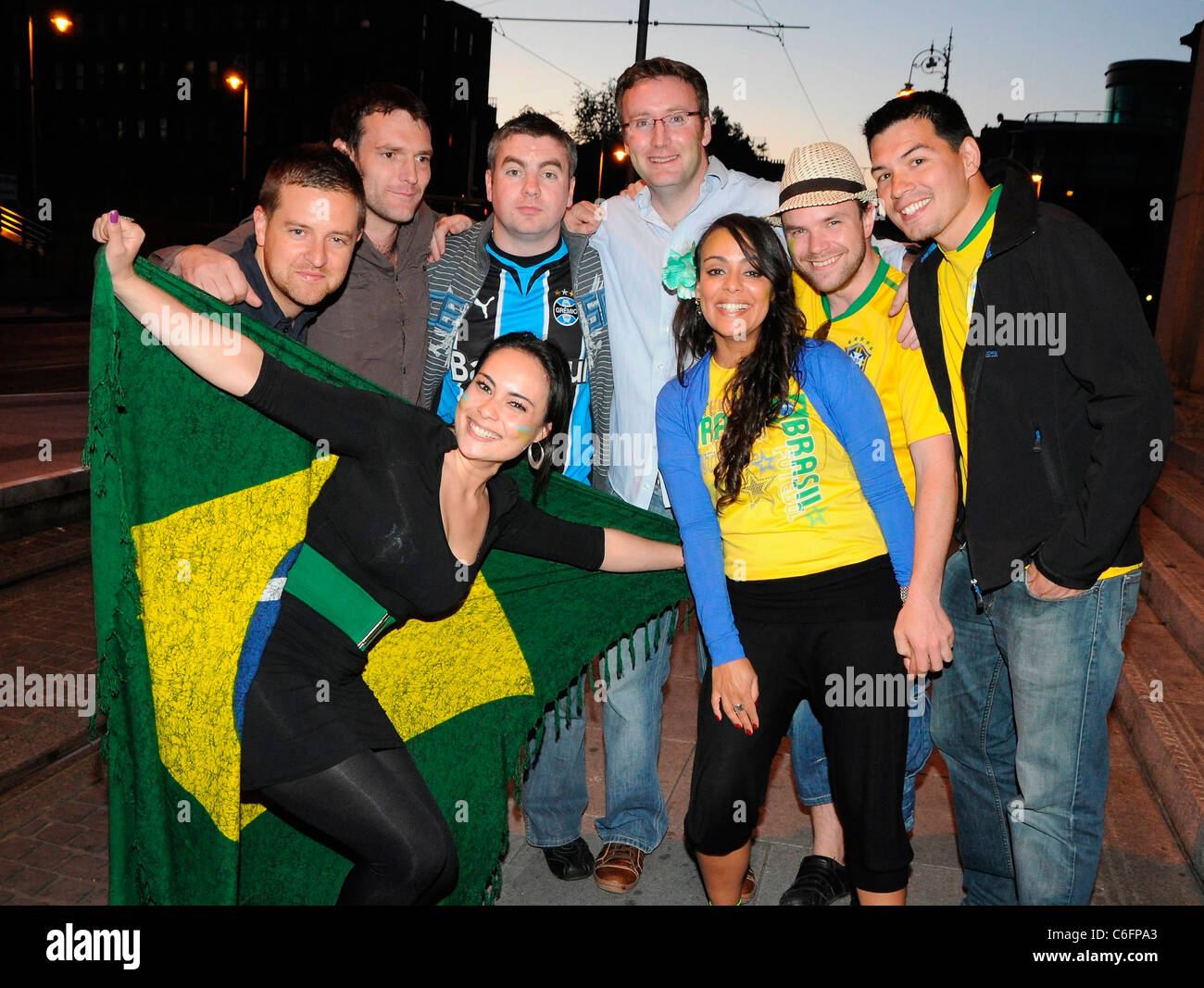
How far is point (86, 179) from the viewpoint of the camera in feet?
200

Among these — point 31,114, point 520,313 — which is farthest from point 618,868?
point 31,114

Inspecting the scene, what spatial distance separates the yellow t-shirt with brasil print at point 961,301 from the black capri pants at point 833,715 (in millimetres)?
517

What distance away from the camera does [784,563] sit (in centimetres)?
281

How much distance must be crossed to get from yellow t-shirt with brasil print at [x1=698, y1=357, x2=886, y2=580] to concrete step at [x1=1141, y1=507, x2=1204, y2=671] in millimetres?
3635

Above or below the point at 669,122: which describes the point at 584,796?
below

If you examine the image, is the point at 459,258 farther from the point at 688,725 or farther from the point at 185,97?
the point at 185,97

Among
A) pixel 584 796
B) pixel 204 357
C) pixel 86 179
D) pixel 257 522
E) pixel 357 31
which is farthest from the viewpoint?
pixel 86 179

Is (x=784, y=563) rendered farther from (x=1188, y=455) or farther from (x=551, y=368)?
(x=1188, y=455)

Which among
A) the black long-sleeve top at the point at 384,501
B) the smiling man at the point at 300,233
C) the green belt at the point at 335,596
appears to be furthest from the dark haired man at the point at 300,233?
the green belt at the point at 335,596

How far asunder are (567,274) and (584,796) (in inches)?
79.5

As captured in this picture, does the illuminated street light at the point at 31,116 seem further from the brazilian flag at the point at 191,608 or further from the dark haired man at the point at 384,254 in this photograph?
the brazilian flag at the point at 191,608

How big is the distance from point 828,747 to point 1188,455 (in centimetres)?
728

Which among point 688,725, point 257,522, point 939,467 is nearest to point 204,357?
point 257,522

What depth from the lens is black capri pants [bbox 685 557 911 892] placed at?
269cm
